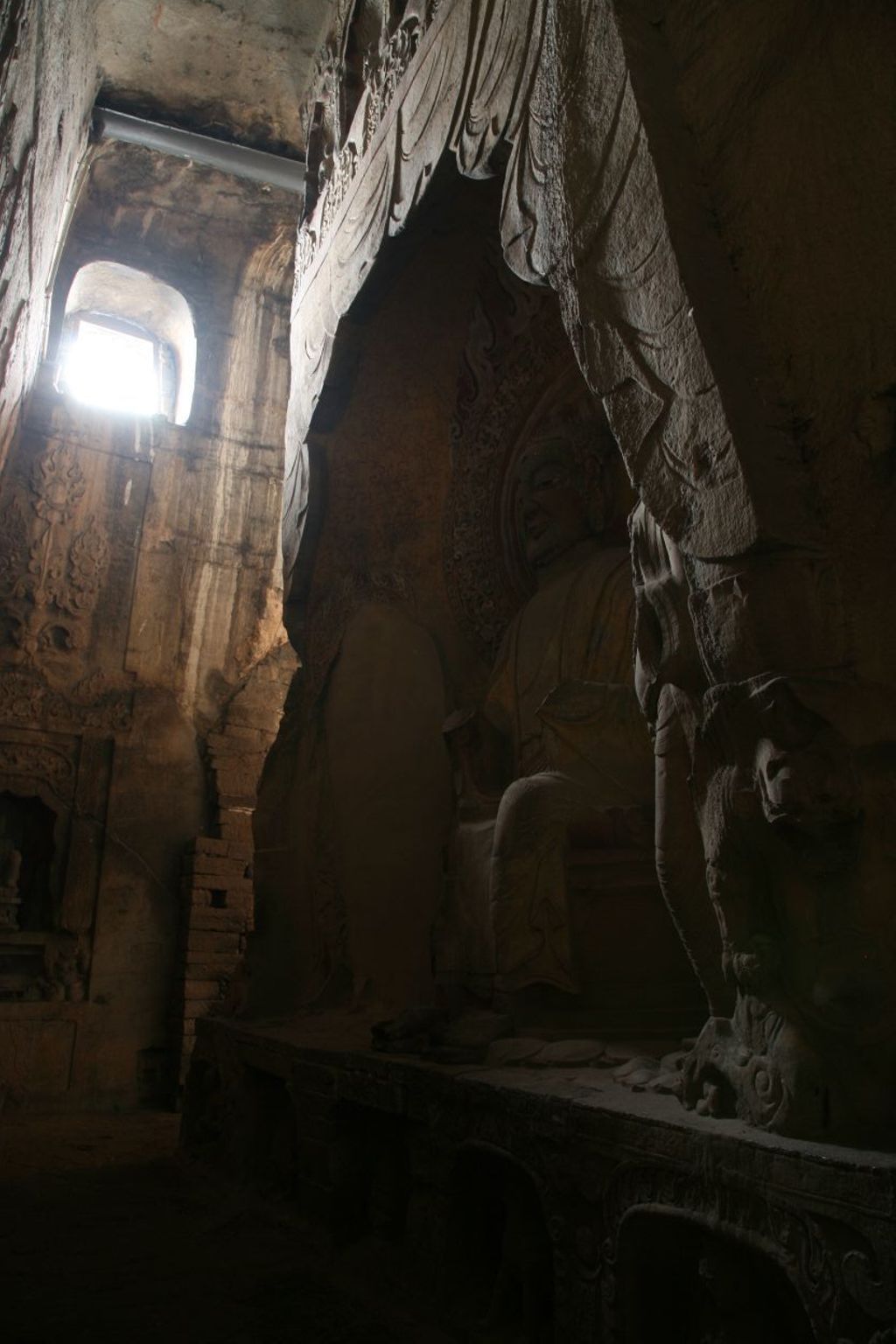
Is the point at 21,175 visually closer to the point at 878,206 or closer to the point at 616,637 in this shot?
the point at 616,637

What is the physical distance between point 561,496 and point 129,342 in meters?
7.23

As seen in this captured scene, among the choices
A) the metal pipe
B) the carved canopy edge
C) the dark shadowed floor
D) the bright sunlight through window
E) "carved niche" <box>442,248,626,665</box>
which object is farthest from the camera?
the bright sunlight through window

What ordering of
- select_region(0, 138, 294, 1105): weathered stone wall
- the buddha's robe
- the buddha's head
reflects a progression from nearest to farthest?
the buddha's robe
the buddha's head
select_region(0, 138, 294, 1105): weathered stone wall

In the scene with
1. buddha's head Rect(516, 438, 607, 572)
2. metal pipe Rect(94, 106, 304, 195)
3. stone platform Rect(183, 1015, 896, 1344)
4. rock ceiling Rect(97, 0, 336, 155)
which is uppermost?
rock ceiling Rect(97, 0, 336, 155)

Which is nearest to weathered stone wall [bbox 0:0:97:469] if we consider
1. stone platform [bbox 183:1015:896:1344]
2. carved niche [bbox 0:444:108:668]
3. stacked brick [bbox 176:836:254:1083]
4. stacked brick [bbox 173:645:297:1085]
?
carved niche [bbox 0:444:108:668]

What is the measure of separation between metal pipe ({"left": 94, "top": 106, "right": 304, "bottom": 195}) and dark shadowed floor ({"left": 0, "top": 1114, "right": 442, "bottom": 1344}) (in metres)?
7.37

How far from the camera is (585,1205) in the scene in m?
2.21

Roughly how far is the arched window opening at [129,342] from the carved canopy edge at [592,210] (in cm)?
577

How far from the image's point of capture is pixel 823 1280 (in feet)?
5.36

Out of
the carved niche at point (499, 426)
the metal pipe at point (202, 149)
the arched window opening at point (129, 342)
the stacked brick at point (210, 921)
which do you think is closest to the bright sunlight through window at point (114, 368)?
the arched window opening at point (129, 342)

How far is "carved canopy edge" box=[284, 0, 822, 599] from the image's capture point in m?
2.18

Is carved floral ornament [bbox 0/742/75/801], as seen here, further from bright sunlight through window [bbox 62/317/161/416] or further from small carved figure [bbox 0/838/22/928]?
bright sunlight through window [bbox 62/317/161/416]

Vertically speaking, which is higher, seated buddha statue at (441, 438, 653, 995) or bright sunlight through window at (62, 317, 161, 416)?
bright sunlight through window at (62, 317, 161, 416)

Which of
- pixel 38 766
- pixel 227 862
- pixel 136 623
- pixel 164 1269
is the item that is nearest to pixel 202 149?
pixel 136 623
